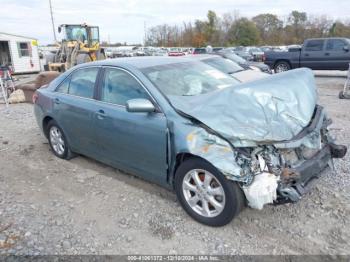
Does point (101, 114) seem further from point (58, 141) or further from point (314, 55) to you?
point (314, 55)

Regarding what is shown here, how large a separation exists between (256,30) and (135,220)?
191 feet

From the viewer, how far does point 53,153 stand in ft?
17.7

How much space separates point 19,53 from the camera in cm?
2378

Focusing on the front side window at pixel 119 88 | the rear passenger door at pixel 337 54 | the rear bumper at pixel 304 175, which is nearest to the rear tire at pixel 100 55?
the rear passenger door at pixel 337 54

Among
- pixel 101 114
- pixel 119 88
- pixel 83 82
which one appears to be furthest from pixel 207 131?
pixel 83 82

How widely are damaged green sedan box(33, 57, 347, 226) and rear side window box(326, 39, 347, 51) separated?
12456 mm

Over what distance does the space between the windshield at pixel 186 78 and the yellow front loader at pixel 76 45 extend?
14315 millimetres

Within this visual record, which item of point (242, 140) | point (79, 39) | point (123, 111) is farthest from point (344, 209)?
point (79, 39)

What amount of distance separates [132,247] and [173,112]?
1362mm

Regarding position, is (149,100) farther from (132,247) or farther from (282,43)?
(282,43)

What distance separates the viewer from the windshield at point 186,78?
3.56 metres

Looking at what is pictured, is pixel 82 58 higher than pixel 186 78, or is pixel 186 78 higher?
pixel 186 78

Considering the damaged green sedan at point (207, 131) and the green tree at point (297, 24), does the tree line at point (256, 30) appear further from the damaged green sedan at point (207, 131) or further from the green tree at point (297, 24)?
the damaged green sedan at point (207, 131)

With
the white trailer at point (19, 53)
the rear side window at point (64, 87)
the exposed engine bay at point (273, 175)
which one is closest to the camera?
the exposed engine bay at point (273, 175)
